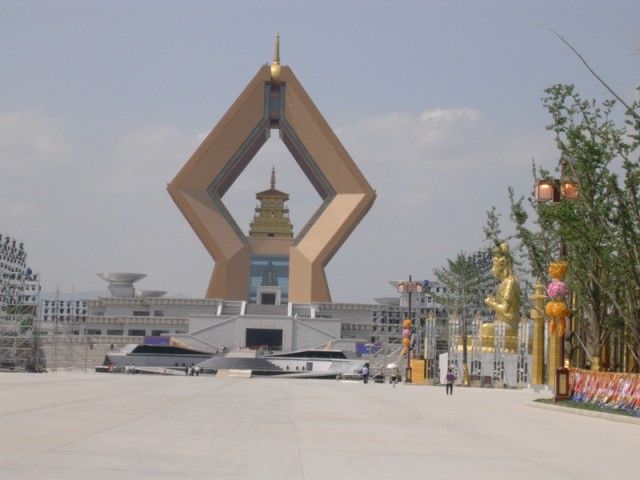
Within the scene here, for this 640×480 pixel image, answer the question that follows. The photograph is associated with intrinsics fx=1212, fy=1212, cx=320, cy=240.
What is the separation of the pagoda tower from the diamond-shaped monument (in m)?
7.40

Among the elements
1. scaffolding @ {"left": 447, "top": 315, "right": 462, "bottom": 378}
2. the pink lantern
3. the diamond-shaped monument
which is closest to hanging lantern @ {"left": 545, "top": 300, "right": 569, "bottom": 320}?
the pink lantern

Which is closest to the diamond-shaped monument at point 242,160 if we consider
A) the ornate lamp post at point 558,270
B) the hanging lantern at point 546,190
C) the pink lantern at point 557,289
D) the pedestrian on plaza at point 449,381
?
the pedestrian on plaza at point 449,381

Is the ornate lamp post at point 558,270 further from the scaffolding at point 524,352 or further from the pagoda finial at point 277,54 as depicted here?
the pagoda finial at point 277,54

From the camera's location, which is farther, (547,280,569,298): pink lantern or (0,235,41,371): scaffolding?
(0,235,41,371): scaffolding

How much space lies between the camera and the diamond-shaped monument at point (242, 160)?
196ft

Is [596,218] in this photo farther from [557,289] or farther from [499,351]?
[499,351]

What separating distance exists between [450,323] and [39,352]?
1800 centimetres

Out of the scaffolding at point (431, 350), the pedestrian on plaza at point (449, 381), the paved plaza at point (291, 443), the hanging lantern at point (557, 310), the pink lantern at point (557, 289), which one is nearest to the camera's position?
the paved plaza at point (291, 443)

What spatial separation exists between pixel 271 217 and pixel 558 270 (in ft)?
165

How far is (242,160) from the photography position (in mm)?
61906

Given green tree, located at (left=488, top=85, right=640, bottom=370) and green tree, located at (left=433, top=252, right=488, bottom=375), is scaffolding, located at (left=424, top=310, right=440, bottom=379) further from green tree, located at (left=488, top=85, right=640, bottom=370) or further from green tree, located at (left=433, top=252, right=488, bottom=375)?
green tree, located at (left=488, top=85, right=640, bottom=370)

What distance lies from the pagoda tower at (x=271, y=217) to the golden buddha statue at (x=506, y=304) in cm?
3205

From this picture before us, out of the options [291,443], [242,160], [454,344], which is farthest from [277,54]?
[291,443]

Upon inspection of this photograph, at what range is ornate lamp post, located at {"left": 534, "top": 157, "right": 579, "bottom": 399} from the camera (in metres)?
18.6
